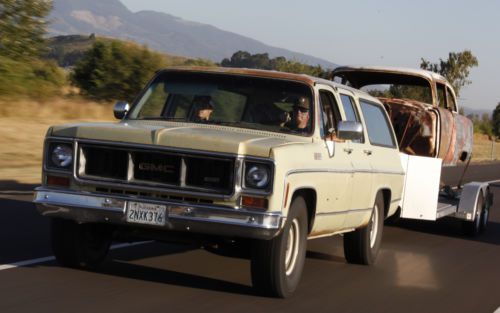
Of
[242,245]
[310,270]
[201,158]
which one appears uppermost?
[201,158]

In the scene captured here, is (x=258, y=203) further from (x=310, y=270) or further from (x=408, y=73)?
(x=408, y=73)

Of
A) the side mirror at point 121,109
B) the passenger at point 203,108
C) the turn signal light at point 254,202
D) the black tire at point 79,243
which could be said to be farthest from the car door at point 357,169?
the black tire at point 79,243

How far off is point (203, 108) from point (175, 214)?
68.2 inches

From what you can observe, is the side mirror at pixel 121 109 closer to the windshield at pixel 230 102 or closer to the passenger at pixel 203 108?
the windshield at pixel 230 102

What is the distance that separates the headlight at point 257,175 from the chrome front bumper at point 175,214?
0.74 feet

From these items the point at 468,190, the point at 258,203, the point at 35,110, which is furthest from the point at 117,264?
the point at 35,110

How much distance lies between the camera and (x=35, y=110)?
2422 cm

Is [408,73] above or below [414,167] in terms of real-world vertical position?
above

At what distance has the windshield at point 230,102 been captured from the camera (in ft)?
28.6

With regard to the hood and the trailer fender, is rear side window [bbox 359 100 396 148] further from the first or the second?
the trailer fender

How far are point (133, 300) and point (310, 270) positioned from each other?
281 centimetres

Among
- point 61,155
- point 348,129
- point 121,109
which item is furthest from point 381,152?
point 61,155

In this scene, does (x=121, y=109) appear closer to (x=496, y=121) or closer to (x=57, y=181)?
(x=57, y=181)

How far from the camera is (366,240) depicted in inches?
400
